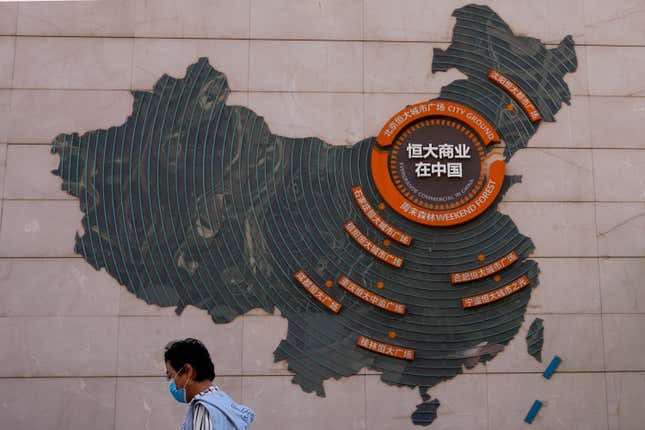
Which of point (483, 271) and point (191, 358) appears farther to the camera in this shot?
point (483, 271)

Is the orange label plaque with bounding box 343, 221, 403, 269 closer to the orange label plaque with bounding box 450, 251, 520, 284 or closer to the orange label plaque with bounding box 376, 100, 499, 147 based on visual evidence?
the orange label plaque with bounding box 450, 251, 520, 284

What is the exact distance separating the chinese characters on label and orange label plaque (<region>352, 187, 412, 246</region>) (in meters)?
0.47

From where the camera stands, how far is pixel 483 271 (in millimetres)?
4863

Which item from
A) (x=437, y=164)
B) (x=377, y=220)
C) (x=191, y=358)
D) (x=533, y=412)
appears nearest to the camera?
(x=191, y=358)

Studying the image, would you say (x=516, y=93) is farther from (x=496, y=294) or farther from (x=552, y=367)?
(x=552, y=367)

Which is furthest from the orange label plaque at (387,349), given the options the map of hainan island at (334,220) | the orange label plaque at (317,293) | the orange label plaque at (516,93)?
the orange label plaque at (516,93)

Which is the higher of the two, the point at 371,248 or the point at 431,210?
the point at 431,210

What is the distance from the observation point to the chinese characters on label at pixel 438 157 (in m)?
5.02

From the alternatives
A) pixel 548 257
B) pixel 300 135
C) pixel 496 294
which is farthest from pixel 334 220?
pixel 548 257

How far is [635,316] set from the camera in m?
4.89

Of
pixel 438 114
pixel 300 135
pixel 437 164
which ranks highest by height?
pixel 438 114

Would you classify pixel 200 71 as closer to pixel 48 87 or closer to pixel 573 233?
pixel 48 87

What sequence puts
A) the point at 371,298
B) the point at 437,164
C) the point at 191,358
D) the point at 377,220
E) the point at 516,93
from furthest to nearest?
the point at 516,93
the point at 437,164
the point at 377,220
the point at 371,298
the point at 191,358

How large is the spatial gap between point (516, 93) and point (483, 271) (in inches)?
59.2
